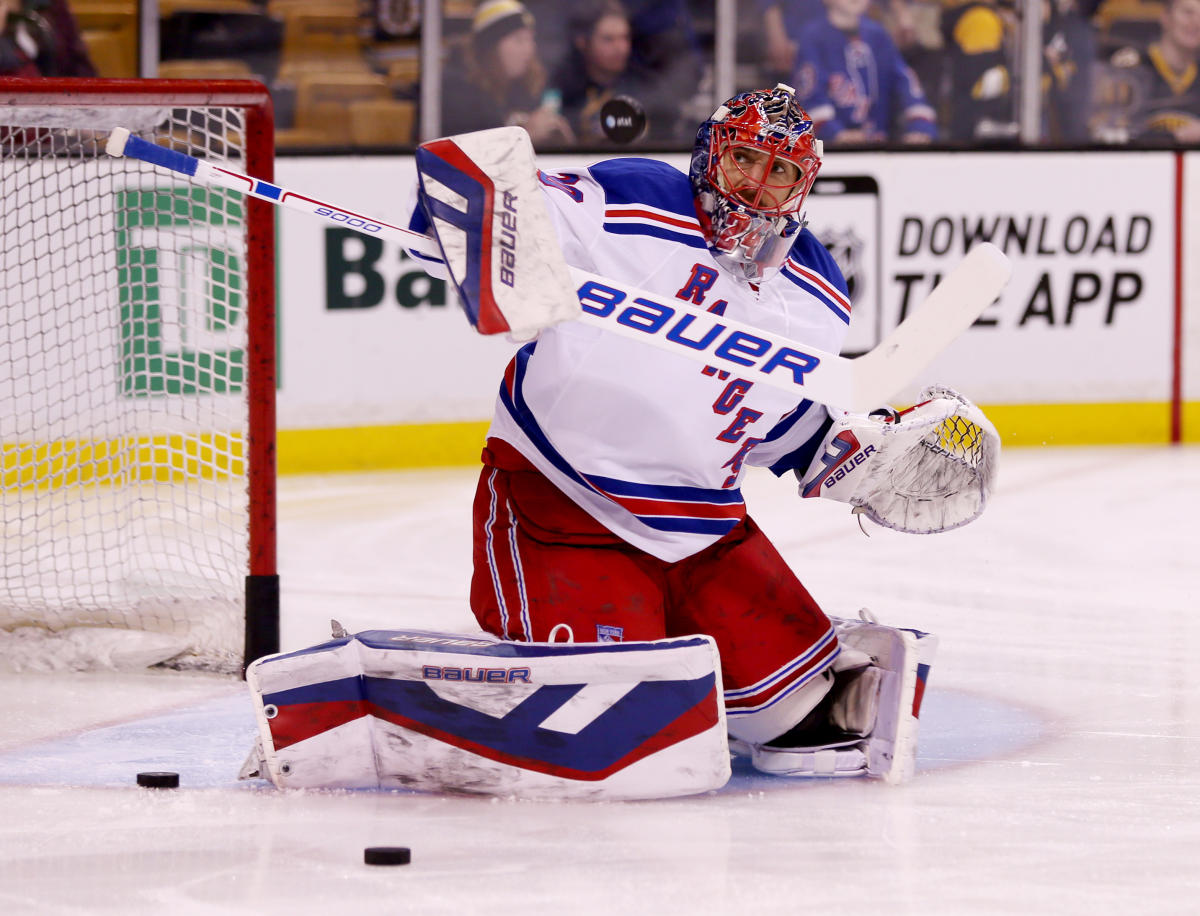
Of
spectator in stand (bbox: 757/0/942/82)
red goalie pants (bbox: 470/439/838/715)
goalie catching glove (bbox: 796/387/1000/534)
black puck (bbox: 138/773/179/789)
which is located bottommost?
black puck (bbox: 138/773/179/789)

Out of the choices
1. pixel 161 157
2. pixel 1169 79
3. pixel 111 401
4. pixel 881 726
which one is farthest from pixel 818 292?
pixel 1169 79

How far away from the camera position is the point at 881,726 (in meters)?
2.47

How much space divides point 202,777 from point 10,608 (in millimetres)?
1002

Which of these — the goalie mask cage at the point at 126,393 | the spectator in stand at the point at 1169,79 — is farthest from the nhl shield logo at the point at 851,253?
the goalie mask cage at the point at 126,393

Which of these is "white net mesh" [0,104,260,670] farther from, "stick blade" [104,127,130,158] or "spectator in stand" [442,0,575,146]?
"spectator in stand" [442,0,575,146]

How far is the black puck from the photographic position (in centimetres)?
236

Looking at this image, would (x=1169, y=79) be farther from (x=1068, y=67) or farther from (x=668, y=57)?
(x=668, y=57)

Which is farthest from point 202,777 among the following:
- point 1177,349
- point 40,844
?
point 1177,349

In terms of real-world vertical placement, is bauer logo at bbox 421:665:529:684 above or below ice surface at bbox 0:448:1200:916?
above

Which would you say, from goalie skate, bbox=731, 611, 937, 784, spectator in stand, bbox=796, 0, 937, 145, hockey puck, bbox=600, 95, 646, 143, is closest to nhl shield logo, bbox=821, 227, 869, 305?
spectator in stand, bbox=796, 0, 937, 145

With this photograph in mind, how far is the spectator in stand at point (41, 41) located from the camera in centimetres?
500

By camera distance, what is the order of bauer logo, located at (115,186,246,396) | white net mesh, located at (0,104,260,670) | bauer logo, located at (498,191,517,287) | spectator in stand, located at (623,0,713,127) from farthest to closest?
spectator in stand, located at (623,0,713,127) < bauer logo, located at (115,186,246,396) < white net mesh, located at (0,104,260,670) < bauer logo, located at (498,191,517,287)

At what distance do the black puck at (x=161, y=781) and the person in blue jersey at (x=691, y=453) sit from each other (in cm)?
46

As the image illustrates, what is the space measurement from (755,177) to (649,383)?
11.4 inches
